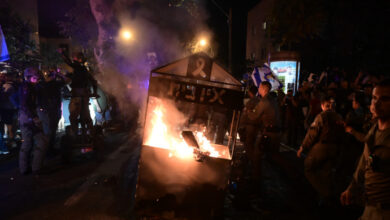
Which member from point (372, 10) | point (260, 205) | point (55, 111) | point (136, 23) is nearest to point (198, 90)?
point (260, 205)

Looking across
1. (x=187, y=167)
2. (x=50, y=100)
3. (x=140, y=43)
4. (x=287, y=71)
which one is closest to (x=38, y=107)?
(x=50, y=100)

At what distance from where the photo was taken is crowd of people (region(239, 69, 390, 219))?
2.39 m

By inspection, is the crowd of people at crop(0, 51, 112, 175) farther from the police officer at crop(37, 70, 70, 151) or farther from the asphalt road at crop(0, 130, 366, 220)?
the asphalt road at crop(0, 130, 366, 220)

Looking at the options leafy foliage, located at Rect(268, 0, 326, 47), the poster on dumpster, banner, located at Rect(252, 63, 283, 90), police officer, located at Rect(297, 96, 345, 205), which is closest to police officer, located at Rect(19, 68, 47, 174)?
police officer, located at Rect(297, 96, 345, 205)

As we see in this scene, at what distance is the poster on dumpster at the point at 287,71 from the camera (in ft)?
54.2

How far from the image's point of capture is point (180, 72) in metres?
3.93

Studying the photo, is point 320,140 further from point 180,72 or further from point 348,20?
point 348,20

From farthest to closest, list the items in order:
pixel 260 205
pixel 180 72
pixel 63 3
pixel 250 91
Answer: pixel 63 3, pixel 250 91, pixel 260 205, pixel 180 72

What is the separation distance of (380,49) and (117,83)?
12.5 meters

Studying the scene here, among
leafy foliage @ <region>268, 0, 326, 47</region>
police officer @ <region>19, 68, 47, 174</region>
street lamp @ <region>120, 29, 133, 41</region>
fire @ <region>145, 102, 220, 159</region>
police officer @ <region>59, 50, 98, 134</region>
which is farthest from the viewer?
street lamp @ <region>120, 29, 133, 41</region>

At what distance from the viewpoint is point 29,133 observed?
557 cm

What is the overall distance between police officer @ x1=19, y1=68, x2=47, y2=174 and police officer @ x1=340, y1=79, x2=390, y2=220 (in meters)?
5.68

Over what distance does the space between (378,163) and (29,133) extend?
19.6 feet

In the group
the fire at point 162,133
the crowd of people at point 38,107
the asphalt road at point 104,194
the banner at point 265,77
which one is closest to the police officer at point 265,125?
the asphalt road at point 104,194
